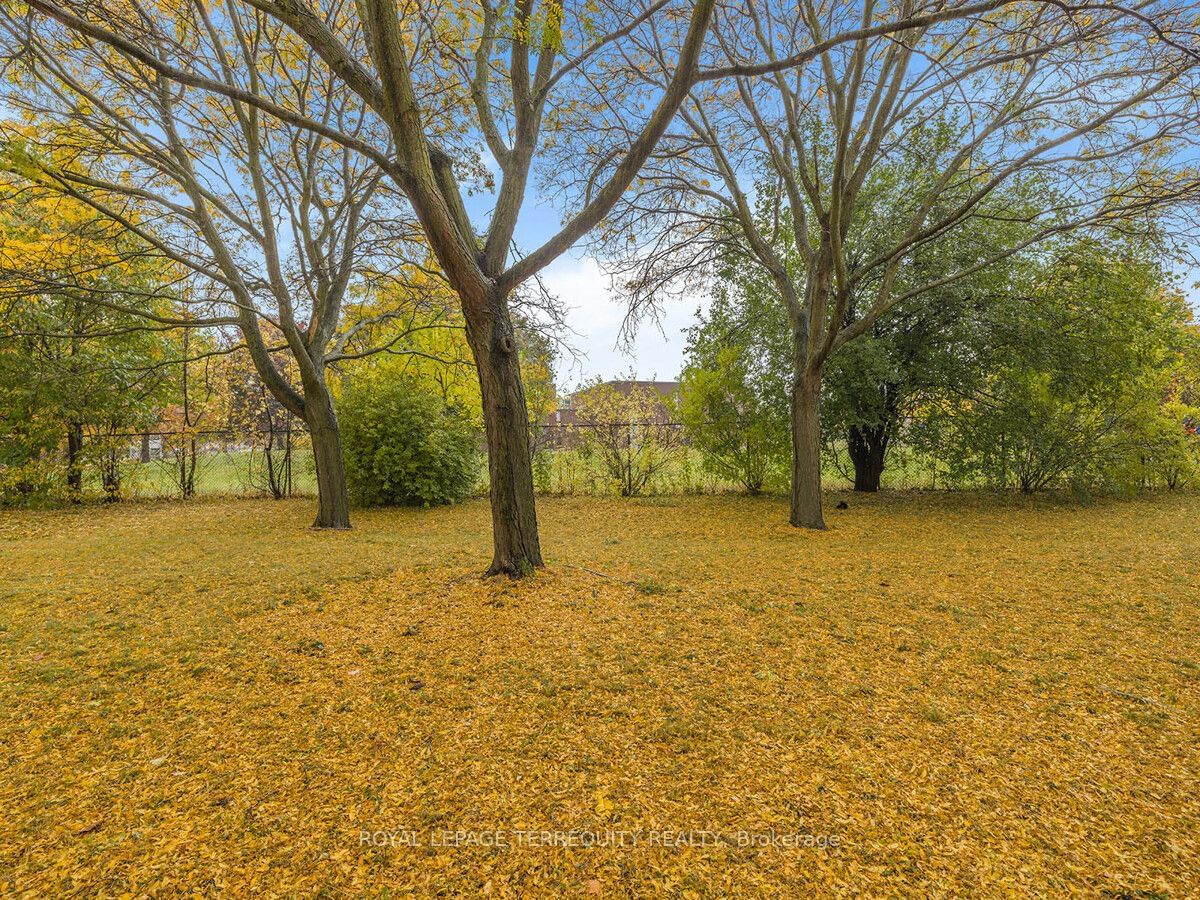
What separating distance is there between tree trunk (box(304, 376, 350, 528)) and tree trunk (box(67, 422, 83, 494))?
5.99 m

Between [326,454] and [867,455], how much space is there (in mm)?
9650

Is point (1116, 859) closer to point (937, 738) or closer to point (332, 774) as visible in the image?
point (937, 738)

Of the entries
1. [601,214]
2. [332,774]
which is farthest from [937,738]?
[601,214]

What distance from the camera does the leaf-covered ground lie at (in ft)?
4.81

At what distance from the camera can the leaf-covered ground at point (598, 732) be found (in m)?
1.47

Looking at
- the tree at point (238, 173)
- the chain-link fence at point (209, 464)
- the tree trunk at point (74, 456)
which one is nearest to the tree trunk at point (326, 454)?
the tree at point (238, 173)

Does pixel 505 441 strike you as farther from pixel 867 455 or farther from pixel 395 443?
pixel 867 455

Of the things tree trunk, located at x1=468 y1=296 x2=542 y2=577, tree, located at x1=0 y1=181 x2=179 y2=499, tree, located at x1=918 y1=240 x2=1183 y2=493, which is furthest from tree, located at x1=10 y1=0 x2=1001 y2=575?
tree, located at x1=918 y1=240 x2=1183 y2=493

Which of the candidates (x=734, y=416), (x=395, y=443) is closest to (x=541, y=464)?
(x=395, y=443)

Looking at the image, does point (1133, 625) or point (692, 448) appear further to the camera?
point (692, 448)

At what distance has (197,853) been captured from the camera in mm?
1478

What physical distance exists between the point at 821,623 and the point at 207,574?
4.96 metres

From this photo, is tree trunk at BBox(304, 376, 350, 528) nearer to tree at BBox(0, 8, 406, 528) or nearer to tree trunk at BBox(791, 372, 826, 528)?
tree at BBox(0, 8, 406, 528)

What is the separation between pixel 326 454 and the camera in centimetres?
711
